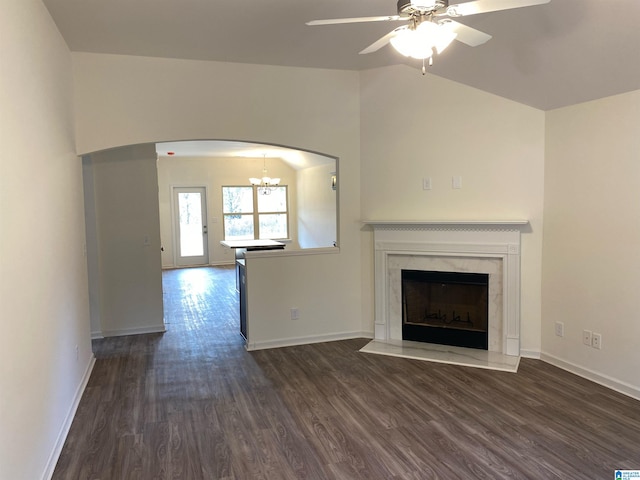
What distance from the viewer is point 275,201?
38.3ft

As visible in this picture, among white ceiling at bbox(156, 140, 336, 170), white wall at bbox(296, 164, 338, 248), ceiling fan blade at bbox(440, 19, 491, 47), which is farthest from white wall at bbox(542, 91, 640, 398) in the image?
white wall at bbox(296, 164, 338, 248)

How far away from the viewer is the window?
11211mm

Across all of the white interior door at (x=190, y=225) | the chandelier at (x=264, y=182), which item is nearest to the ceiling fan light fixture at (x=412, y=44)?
the chandelier at (x=264, y=182)

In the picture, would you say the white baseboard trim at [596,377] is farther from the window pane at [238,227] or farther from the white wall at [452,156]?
the window pane at [238,227]

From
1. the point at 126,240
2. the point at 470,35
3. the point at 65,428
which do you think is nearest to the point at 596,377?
the point at 470,35

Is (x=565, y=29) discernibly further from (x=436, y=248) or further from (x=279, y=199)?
(x=279, y=199)

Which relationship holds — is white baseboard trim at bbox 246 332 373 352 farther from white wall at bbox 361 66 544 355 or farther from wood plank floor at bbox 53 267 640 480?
white wall at bbox 361 66 544 355

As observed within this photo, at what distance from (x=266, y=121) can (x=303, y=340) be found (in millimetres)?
2224

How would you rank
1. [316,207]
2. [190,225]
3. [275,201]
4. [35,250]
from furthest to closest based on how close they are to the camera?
[275,201], [190,225], [316,207], [35,250]

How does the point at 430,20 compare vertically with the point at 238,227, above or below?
above

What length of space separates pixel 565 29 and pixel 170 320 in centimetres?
507

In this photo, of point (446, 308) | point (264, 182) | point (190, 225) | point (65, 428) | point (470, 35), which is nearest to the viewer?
point (470, 35)

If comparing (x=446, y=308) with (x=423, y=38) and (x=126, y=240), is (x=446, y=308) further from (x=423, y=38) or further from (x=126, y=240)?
(x=126, y=240)

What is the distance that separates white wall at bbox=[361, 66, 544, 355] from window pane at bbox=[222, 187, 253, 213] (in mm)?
6870
